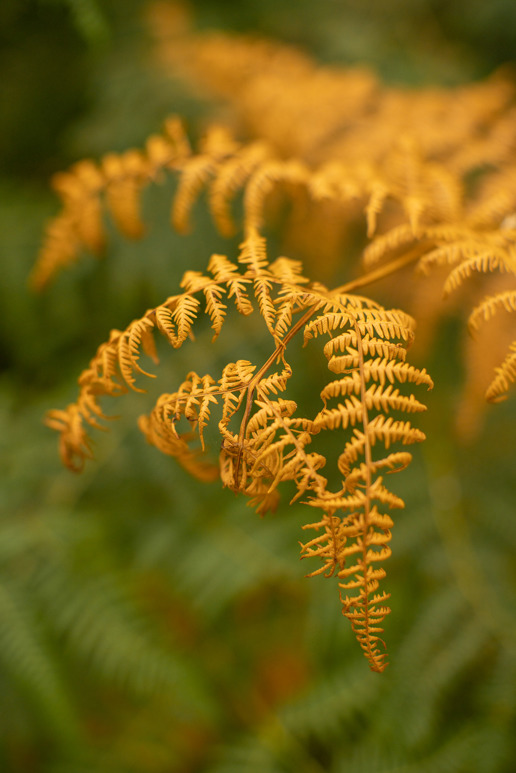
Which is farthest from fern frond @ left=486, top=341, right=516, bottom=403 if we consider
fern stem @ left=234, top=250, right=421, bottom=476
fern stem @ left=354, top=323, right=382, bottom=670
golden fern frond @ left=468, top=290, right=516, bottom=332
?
fern stem @ left=234, top=250, right=421, bottom=476

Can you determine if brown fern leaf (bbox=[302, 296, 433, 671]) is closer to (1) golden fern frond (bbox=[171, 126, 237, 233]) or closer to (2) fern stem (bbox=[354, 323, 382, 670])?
(2) fern stem (bbox=[354, 323, 382, 670])

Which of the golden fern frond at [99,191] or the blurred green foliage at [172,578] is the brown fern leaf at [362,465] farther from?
the blurred green foliage at [172,578]

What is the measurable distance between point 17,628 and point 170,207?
1.57 meters

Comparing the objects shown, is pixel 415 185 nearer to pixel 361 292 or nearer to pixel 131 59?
pixel 361 292

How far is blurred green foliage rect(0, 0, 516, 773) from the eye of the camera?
1.61 meters

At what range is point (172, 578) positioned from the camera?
1.88 meters

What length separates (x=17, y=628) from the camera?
151 cm

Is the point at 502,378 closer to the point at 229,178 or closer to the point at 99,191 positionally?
the point at 229,178

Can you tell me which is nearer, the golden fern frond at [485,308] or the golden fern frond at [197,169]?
the golden fern frond at [485,308]

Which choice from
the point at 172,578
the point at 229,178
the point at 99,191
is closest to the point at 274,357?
the point at 229,178

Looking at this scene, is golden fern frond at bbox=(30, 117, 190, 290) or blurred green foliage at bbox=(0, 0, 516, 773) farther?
blurred green foliage at bbox=(0, 0, 516, 773)

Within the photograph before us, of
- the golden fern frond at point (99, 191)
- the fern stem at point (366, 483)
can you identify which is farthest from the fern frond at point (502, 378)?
the golden fern frond at point (99, 191)

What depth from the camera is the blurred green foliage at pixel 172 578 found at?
1610mm

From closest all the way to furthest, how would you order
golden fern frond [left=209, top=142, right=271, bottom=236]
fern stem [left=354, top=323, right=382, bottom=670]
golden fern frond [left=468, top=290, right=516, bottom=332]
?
1. fern stem [left=354, top=323, right=382, bottom=670]
2. golden fern frond [left=468, top=290, right=516, bottom=332]
3. golden fern frond [left=209, top=142, right=271, bottom=236]
